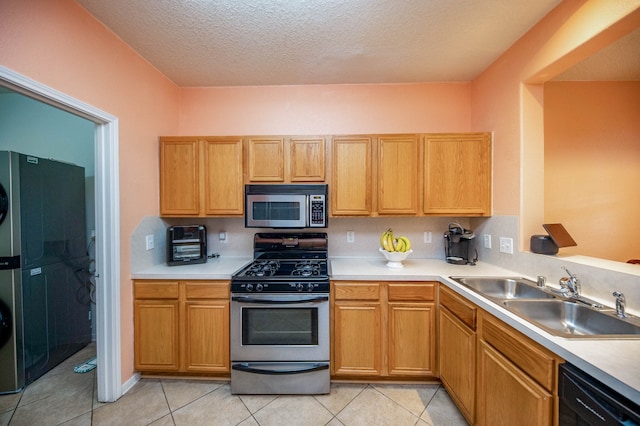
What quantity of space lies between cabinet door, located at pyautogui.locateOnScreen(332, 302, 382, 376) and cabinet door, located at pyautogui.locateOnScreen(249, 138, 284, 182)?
4.28ft

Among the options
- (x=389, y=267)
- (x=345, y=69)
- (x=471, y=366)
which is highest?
(x=345, y=69)

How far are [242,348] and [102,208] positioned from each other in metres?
1.49

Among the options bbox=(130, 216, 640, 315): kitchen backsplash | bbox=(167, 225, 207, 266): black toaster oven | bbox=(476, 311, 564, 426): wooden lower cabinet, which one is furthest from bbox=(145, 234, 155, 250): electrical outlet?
bbox=(476, 311, 564, 426): wooden lower cabinet

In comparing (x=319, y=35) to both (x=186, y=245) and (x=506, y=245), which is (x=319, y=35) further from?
(x=506, y=245)

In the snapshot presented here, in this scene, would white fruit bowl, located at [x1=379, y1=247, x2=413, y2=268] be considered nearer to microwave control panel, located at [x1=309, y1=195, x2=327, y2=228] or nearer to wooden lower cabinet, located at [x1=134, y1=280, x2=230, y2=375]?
microwave control panel, located at [x1=309, y1=195, x2=327, y2=228]

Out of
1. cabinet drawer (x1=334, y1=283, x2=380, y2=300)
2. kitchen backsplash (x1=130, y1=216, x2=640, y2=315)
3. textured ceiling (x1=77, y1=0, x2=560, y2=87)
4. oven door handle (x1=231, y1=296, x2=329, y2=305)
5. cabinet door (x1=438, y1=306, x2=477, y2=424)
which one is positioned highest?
textured ceiling (x1=77, y1=0, x2=560, y2=87)

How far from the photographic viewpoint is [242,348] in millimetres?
1895

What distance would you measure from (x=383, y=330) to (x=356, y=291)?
0.38 m

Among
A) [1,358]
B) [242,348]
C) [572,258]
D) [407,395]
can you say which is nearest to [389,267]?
[407,395]

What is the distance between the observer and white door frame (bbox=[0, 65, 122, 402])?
1.79 m

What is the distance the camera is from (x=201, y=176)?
91.2 inches

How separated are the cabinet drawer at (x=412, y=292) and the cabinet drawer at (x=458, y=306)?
79 mm

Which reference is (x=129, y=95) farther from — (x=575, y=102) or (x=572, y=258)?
(x=575, y=102)

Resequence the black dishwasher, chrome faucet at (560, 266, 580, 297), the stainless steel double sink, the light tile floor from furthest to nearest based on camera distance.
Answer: the light tile floor < chrome faucet at (560, 266, 580, 297) < the stainless steel double sink < the black dishwasher
